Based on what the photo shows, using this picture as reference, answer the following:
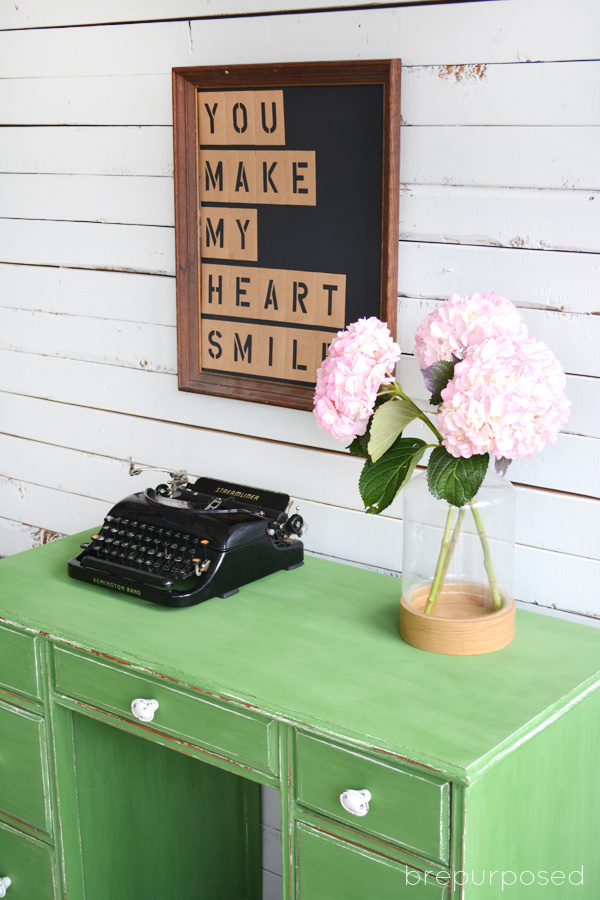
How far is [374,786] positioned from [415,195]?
103cm

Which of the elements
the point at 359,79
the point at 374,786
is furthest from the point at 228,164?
the point at 374,786

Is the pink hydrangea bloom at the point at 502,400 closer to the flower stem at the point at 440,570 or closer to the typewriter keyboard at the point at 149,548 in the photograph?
the flower stem at the point at 440,570

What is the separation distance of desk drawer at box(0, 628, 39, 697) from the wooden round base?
0.66 metres

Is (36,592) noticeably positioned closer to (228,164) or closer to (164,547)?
(164,547)

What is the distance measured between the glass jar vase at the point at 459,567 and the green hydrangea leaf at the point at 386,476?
3.6 inches

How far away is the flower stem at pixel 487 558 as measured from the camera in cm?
153

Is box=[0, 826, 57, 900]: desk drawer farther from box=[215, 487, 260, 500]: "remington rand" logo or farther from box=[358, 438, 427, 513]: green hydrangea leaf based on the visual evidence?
box=[358, 438, 427, 513]: green hydrangea leaf

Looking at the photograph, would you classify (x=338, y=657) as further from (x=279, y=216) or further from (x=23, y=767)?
(x=279, y=216)

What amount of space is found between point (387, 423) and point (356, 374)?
0.29 feet

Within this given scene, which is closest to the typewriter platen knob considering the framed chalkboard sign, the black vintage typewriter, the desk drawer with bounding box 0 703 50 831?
the black vintage typewriter

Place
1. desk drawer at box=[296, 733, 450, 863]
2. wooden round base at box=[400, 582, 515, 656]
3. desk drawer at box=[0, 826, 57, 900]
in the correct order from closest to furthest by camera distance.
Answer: desk drawer at box=[296, 733, 450, 863], wooden round base at box=[400, 582, 515, 656], desk drawer at box=[0, 826, 57, 900]

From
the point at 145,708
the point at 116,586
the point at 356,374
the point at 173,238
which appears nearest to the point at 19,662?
the point at 116,586

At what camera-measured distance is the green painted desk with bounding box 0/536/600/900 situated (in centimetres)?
130

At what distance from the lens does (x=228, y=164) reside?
78.5 inches
